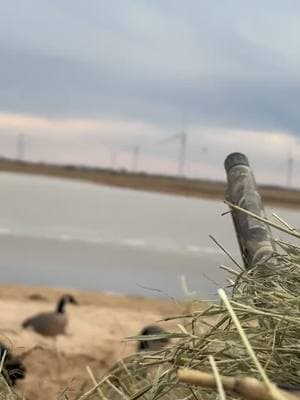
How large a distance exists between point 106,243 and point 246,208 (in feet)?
108

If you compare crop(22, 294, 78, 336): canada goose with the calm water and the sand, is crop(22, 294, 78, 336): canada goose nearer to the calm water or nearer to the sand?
the sand

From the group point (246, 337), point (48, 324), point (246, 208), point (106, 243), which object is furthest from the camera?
point (106, 243)

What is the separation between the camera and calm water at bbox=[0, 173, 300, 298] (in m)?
25.0

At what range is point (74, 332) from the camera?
15.6 metres

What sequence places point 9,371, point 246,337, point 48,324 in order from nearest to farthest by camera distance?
point 246,337 → point 9,371 → point 48,324

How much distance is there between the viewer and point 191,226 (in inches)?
1972

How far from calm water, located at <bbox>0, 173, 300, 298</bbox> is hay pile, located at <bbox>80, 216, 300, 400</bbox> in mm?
7456

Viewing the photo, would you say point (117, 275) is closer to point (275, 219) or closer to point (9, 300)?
point (9, 300)

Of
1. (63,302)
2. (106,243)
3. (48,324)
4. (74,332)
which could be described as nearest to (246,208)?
(48,324)

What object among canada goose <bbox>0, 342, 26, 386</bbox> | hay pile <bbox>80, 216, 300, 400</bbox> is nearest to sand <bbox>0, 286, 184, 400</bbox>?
canada goose <bbox>0, 342, 26, 386</bbox>

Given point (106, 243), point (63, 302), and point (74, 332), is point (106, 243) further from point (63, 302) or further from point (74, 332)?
point (74, 332)

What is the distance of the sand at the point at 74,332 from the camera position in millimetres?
9445

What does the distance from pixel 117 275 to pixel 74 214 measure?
933 inches

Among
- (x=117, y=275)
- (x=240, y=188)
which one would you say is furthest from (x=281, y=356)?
(x=117, y=275)
